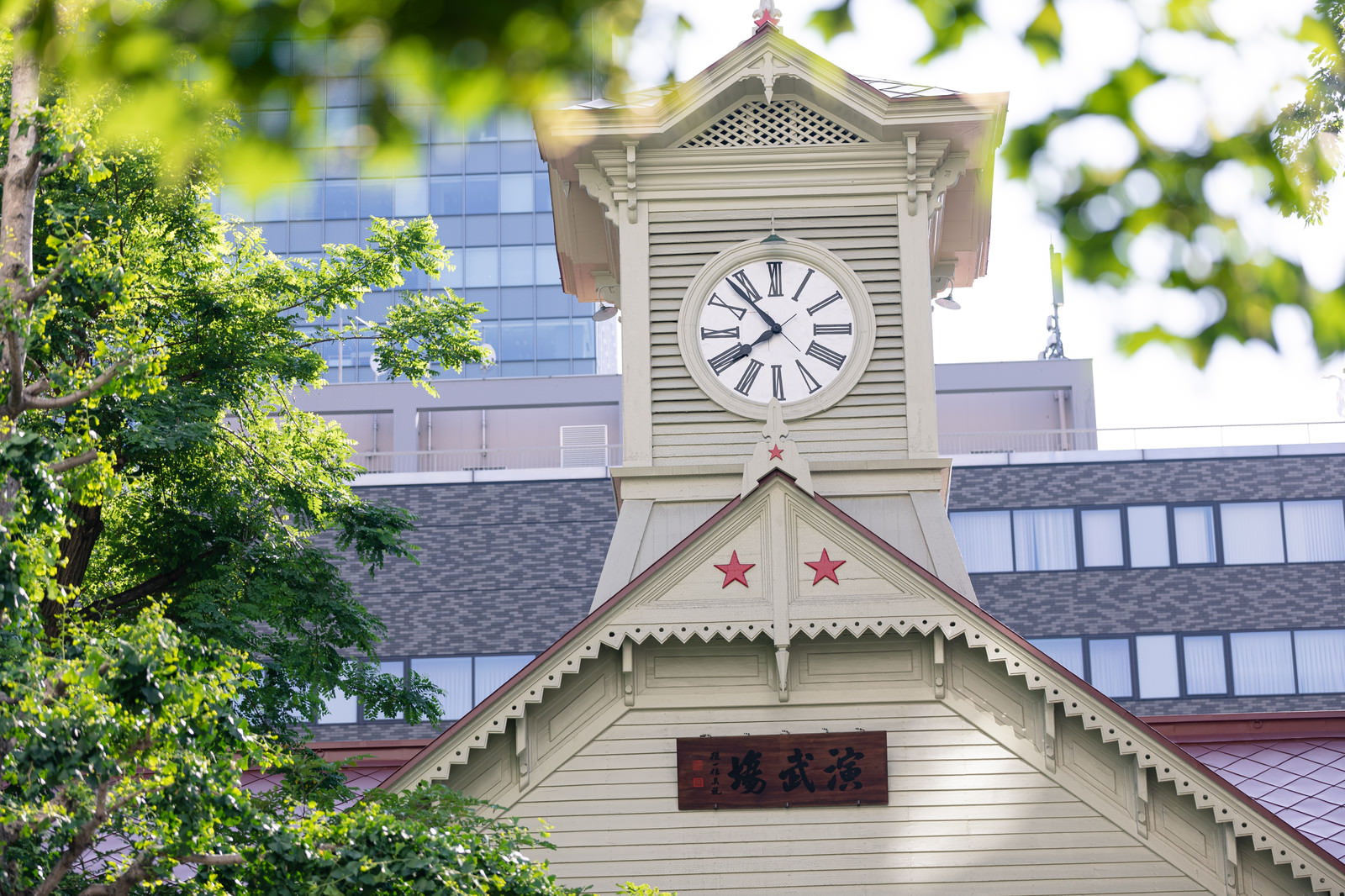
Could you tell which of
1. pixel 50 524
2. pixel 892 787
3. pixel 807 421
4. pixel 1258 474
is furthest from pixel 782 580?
pixel 1258 474

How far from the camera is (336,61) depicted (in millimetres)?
3834

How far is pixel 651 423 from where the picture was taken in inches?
690

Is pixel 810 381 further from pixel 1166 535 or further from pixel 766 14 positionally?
pixel 1166 535

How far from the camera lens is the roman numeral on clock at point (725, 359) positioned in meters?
17.8

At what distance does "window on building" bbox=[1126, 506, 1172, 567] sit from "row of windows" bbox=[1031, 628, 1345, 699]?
2.00 metres

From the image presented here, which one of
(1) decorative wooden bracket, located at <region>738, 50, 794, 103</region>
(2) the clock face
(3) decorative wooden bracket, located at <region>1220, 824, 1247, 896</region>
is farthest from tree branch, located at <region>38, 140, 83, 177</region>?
(3) decorative wooden bracket, located at <region>1220, 824, 1247, 896</region>

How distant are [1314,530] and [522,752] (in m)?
33.7

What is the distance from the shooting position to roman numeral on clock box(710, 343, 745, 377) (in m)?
17.8

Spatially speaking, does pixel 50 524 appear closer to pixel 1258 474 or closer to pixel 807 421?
pixel 807 421

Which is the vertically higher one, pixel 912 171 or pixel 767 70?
pixel 767 70

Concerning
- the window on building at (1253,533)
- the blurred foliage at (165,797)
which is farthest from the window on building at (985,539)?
the blurred foliage at (165,797)

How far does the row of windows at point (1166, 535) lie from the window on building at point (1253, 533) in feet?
0.07

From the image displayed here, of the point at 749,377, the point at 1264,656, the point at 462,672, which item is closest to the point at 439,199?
the point at 462,672

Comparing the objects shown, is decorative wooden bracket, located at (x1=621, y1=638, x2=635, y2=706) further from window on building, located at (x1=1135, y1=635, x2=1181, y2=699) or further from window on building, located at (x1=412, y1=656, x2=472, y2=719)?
window on building, located at (x1=1135, y1=635, x2=1181, y2=699)
